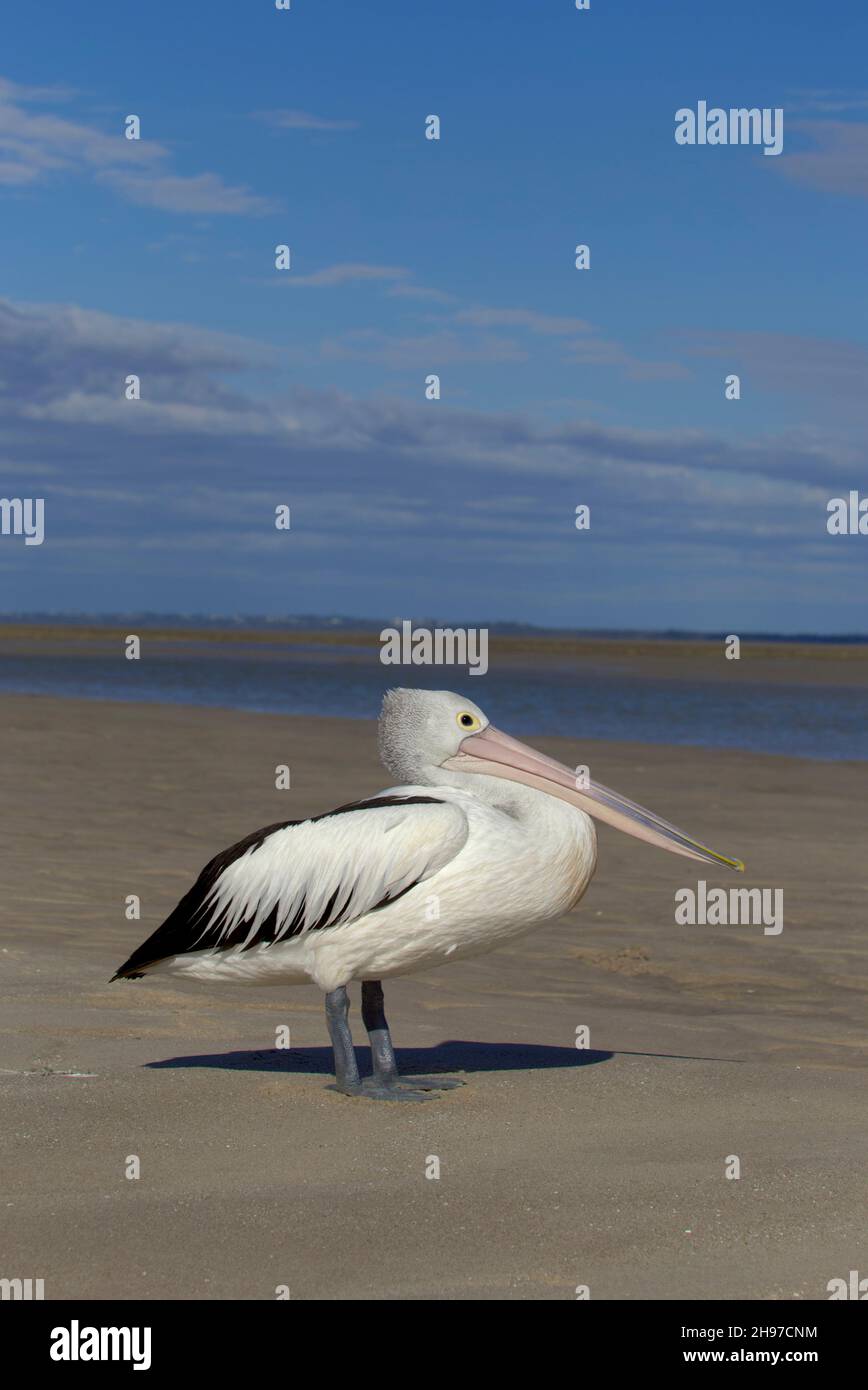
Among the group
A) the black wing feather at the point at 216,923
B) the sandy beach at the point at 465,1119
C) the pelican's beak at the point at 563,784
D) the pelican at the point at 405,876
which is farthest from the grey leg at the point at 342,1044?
the pelican's beak at the point at 563,784

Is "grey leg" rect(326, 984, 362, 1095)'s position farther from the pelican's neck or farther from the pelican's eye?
the pelican's eye

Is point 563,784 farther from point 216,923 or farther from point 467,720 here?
point 216,923

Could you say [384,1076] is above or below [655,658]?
below

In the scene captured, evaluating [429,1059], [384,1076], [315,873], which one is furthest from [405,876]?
[429,1059]

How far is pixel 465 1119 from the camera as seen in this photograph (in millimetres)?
4789

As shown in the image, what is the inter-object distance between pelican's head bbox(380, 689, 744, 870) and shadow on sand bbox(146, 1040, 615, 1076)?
0.95 meters

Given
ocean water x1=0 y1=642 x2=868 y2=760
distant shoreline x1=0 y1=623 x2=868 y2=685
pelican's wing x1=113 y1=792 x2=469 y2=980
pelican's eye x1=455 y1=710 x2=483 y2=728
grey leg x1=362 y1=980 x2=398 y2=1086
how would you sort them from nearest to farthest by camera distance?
pelican's wing x1=113 y1=792 x2=469 y2=980
grey leg x1=362 y1=980 x2=398 y2=1086
pelican's eye x1=455 y1=710 x2=483 y2=728
ocean water x1=0 y1=642 x2=868 y2=760
distant shoreline x1=0 y1=623 x2=868 y2=685

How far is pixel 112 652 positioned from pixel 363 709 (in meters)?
30.3

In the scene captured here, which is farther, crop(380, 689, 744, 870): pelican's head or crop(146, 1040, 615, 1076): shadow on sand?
crop(146, 1040, 615, 1076): shadow on sand

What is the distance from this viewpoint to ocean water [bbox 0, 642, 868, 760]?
76.8 ft

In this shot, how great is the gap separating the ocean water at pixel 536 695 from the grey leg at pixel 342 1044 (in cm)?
1580

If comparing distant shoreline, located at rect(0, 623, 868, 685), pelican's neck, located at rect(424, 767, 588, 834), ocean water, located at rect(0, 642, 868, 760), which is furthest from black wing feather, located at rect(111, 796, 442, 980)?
distant shoreline, located at rect(0, 623, 868, 685)

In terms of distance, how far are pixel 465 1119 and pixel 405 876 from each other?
0.76 meters
